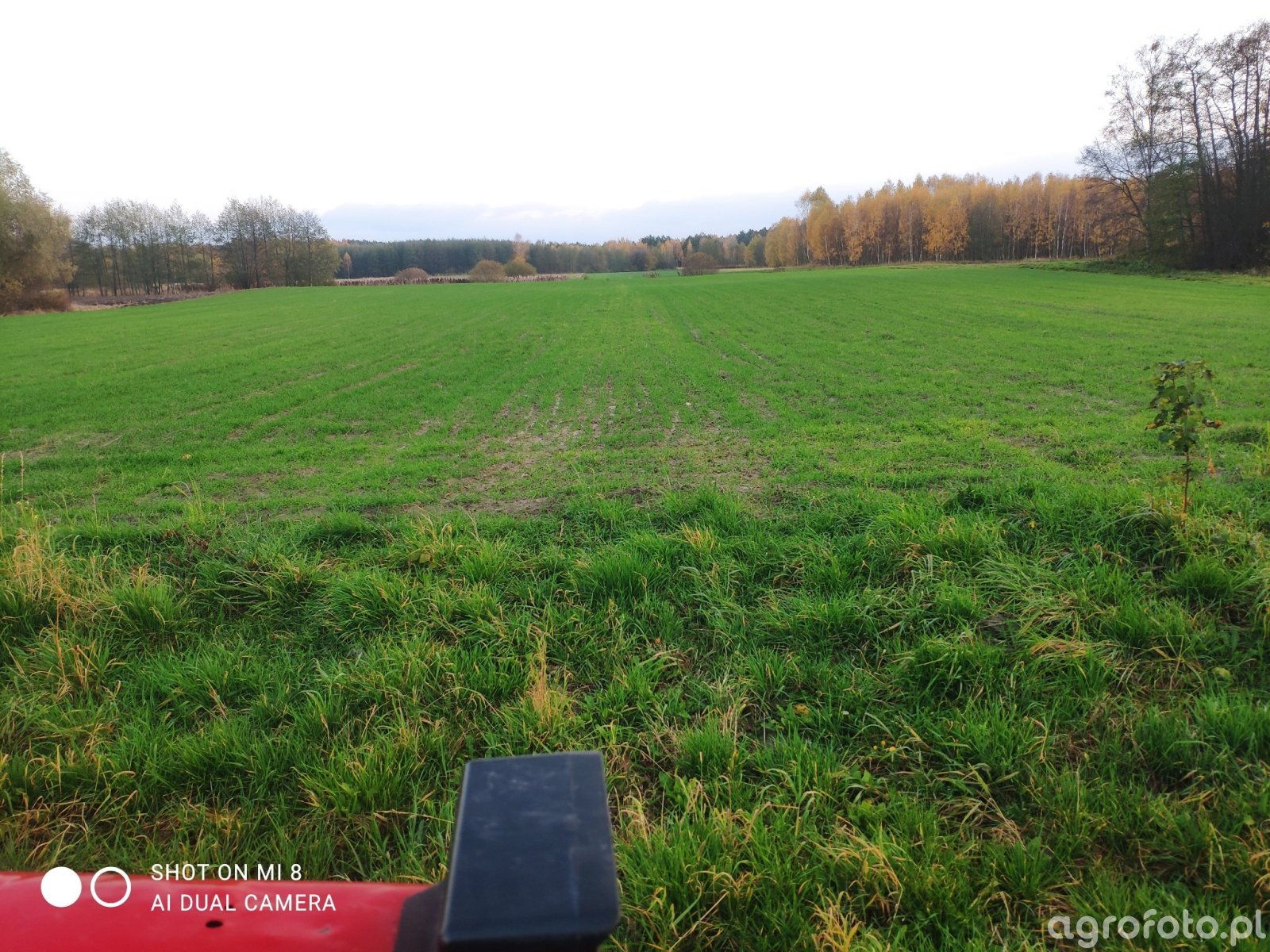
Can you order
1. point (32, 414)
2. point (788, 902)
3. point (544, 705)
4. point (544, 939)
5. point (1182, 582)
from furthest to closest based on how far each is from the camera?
point (32, 414) < point (1182, 582) < point (544, 705) < point (788, 902) < point (544, 939)

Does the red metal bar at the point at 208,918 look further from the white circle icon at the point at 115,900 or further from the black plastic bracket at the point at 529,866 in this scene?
the black plastic bracket at the point at 529,866

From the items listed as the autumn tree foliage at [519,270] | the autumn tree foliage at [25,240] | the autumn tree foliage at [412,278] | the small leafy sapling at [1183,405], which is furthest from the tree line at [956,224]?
the autumn tree foliage at [25,240]

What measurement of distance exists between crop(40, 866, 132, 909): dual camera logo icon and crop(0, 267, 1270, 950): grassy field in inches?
63.3

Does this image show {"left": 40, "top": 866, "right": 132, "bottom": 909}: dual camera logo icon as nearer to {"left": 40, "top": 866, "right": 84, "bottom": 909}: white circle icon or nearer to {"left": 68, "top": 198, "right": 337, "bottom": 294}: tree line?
{"left": 40, "top": 866, "right": 84, "bottom": 909}: white circle icon

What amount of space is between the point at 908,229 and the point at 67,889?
412 feet

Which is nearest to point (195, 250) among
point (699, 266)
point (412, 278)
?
point (412, 278)

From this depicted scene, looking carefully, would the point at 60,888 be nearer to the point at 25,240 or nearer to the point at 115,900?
the point at 115,900

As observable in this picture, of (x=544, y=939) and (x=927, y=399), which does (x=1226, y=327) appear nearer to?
(x=927, y=399)

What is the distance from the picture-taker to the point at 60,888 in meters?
1.22

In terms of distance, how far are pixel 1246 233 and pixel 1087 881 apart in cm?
6897

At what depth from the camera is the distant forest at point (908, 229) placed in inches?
2053

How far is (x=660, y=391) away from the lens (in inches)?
619

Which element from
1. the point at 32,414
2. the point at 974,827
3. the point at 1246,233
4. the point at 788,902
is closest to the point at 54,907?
the point at 788,902

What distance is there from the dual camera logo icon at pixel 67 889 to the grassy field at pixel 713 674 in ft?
5.27
